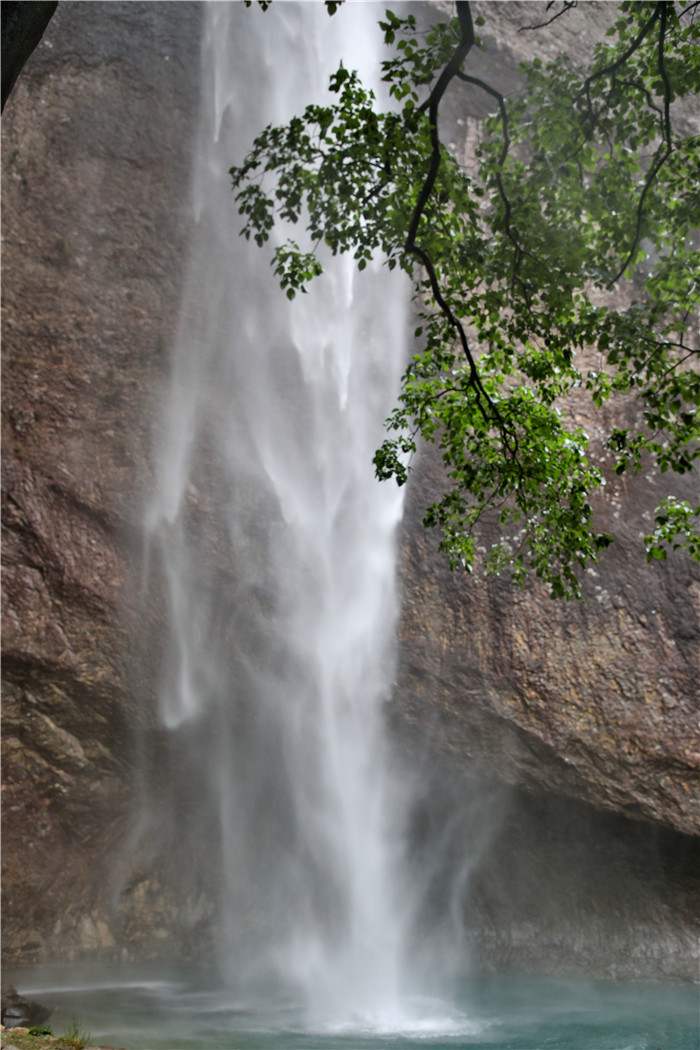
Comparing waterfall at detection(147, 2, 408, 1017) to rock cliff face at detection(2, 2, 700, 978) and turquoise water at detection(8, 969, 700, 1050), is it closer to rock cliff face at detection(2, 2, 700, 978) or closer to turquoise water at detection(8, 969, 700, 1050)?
rock cliff face at detection(2, 2, 700, 978)

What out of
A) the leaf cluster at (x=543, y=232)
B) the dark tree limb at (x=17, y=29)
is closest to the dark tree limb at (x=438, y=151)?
the leaf cluster at (x=543, y=232)

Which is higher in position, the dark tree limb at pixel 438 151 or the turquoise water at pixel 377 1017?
the dark tree limb at pixel 438 151

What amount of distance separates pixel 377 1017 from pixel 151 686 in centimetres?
549

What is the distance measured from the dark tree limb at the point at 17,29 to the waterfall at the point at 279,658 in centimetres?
901

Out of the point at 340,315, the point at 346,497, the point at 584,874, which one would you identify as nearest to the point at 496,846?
the point at 584,874

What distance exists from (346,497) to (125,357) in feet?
14.7

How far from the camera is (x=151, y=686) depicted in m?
12.5

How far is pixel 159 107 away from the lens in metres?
16.3

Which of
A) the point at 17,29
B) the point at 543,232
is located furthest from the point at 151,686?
the point at 17,29

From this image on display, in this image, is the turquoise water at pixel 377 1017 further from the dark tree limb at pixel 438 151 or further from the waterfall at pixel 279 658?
the dark tree limb at pixel 438 151

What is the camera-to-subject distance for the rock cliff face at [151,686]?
1198 centimetres

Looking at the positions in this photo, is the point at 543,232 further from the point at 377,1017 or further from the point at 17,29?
the point at 377,1017

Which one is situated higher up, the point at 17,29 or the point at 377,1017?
the point at 17,29

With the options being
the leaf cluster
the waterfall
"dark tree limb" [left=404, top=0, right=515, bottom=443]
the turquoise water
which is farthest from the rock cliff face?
"dark tree limb" [left=404, top=0, right=515, bottom=443]
